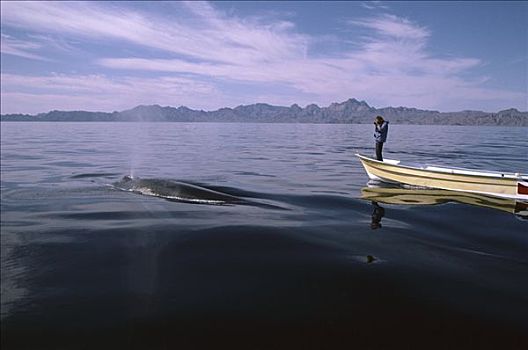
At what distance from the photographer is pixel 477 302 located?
25.6ft

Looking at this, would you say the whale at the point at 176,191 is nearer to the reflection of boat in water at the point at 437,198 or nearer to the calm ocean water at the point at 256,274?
the calm ocean water at the point at 256,274

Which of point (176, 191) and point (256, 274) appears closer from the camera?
point (256, 274)

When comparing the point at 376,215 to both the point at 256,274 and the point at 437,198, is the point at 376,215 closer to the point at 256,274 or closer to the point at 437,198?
the point at 437,198

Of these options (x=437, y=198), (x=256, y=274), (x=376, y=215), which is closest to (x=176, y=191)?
(x=376, y=215)

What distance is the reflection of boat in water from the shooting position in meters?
17.8

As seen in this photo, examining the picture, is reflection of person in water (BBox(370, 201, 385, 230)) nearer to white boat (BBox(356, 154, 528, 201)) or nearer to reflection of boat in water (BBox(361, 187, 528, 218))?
reflection of boat in water (BBox(361, 187, 528, 218))

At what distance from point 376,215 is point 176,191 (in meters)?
8.91

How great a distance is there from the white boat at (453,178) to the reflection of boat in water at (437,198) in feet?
1.16

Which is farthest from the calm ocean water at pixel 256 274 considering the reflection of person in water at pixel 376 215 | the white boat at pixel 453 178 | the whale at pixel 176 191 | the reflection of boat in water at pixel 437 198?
the white boat at pixel 453 178

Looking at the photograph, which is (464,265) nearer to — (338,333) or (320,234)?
(320,234)

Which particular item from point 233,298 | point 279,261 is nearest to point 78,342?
point 233,298

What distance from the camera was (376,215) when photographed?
15.3 m

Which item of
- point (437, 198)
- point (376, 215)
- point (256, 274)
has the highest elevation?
point (437, 198)

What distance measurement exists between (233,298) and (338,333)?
217cm
